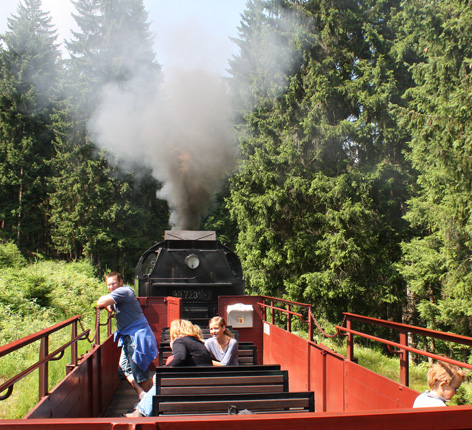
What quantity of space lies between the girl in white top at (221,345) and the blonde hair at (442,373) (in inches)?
103

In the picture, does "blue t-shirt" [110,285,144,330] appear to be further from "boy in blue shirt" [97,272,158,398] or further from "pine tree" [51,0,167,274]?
"pine tree" [51,0,167,274]

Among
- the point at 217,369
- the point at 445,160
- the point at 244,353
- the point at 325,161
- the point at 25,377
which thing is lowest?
the point at 25,377

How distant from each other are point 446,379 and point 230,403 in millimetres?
1517

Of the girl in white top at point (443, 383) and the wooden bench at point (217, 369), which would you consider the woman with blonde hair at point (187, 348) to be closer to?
the wooden bench at point (217, 369)

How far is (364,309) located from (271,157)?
24.3 ft

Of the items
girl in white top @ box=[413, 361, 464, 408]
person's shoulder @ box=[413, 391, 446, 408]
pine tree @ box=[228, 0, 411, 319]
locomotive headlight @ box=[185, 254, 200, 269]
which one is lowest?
person's shoulder @ box=[413, 391, 446, 408]

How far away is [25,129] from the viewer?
34.6 meters

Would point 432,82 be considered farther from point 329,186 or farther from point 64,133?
point 64,133

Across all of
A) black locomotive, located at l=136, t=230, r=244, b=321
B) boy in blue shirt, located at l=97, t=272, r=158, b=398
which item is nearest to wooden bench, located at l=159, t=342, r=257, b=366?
boy in blue shirt, located at l=97, t=272, r=158, b=398

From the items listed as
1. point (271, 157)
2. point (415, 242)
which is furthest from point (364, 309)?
point (271, 157)

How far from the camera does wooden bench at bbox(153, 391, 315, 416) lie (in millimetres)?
3168

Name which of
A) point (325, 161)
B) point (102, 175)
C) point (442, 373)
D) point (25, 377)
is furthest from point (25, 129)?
point (442, 373)

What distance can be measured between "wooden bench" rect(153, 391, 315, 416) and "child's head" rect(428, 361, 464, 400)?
2.83 feet

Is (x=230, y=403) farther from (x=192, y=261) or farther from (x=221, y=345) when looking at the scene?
(x=192, y=261)
